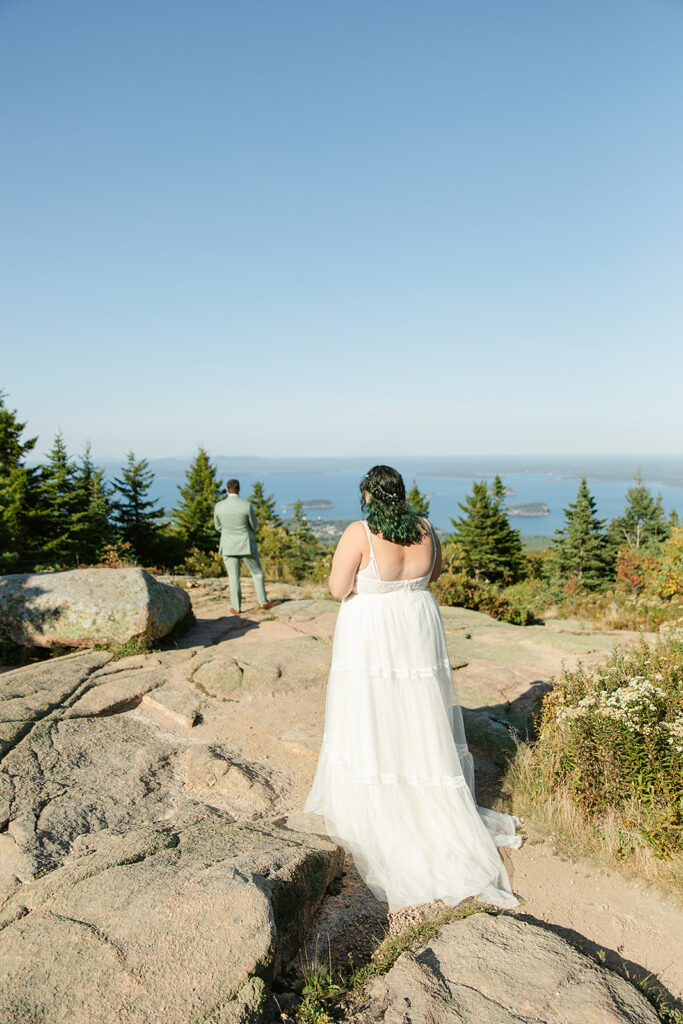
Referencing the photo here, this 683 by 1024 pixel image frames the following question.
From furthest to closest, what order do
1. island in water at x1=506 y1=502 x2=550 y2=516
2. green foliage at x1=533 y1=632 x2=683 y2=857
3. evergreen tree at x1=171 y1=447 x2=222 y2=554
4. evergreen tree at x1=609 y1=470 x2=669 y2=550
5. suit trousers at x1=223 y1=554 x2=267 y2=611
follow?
island in water at x1=506 y1=502 x2=550 y2=516, evergreen tree at x1=609 y1=470 x2=669 y2=550, evergreen tree at x1=171 y1=447 x2=222 y2=554, suit trousers at x1=223 y1=554 x2=267 y2=611, green foliage at x1=533 y1=632 x2=683 y2=857

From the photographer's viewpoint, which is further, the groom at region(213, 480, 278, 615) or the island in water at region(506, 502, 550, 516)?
the island in water at region(506, 502, 550, 516)

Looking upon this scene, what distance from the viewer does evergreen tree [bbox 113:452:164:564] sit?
35.0 meters

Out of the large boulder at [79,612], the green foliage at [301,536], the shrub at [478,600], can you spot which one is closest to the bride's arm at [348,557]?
the large boulder at [79,612]

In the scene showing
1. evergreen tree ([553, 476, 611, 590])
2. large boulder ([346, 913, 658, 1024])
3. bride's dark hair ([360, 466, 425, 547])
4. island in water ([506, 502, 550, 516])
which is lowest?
island in water ([506, 502, 550, 516])

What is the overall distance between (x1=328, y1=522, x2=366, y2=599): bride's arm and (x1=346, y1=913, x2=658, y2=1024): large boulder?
1921 mm

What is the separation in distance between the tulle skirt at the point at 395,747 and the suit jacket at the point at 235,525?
5.35 m

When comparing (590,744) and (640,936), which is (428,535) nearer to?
(590,744)

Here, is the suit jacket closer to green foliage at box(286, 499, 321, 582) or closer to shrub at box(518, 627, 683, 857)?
shrub at box(518, 627, 683, 857)

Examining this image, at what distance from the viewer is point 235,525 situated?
9102 mm

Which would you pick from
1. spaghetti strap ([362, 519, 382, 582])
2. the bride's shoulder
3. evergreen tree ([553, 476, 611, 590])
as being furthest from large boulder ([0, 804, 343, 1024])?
evergreen tree ([553, 476, 611, 590])

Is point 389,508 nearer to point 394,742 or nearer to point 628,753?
point 394,742

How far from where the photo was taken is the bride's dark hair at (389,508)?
3674 mm

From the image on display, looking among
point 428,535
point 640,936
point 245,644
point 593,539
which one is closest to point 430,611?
point 428,535

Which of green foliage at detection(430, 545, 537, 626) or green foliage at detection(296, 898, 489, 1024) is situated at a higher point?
green foliage at detection(296, 898, 489, 1024)
